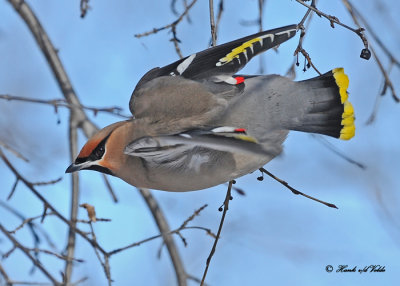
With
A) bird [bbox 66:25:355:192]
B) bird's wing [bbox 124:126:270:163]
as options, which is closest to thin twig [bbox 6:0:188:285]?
bird [bbox 66:25:355:192]

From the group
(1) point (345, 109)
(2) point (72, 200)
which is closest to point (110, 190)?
(2) point (72, 200)

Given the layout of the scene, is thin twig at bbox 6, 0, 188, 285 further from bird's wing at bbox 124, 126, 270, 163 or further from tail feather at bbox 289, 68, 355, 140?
tail feather at bbox 289, 68, 355, 140

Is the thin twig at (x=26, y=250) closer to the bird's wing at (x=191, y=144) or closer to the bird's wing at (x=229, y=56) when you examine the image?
the bird's wing at (x=191, y=144)

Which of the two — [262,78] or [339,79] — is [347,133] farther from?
[262,78]

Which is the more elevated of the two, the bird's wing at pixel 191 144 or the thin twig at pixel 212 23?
the thin twig at pixel 212 23

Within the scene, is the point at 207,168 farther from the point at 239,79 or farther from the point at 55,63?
the point at 55,63

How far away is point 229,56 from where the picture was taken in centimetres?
343

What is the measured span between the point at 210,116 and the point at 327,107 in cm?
69

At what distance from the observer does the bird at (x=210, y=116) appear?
10.8 feet

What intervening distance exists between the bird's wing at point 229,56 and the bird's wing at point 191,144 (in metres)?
0.45

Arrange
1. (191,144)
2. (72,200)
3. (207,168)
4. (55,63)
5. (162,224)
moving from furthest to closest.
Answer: (55,63) < (162,224) < (72,200) < (207,168) < (191,144)

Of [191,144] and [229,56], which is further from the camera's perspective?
[229,56]

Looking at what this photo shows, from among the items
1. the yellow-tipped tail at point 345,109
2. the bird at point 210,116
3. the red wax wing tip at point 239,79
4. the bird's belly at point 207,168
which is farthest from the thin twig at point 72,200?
the yellow-tipped tail at point 345,109

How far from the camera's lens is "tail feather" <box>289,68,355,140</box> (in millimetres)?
3535
